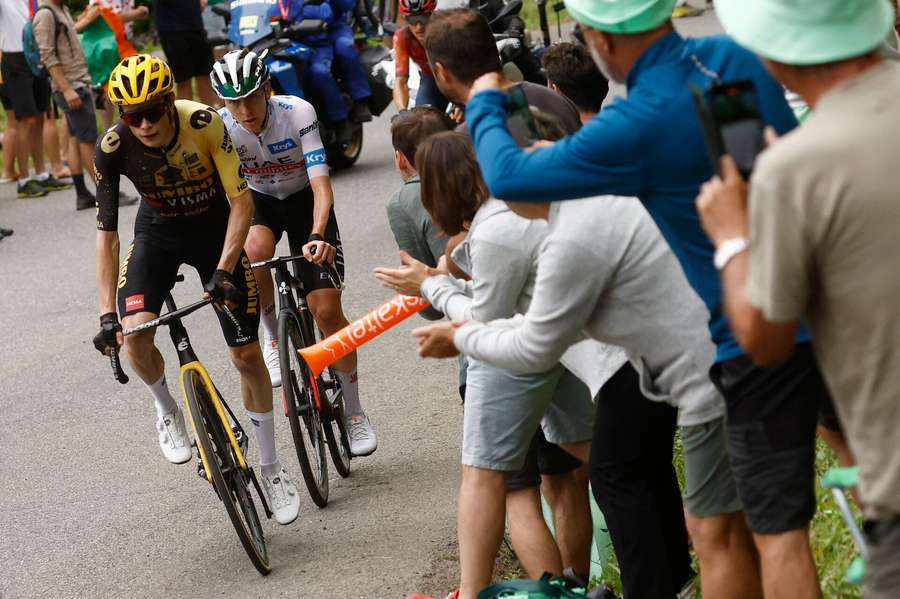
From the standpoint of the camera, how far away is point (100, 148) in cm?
636

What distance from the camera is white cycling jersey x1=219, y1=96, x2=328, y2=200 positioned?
7.24 meters

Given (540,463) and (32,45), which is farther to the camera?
(32,45)

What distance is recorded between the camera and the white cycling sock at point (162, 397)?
6527 mm

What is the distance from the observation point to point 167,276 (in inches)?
260

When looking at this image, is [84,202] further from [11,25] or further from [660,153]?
[660,153]

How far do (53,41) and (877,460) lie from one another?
40.1 feet

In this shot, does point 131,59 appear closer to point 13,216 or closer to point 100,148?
point 100,148

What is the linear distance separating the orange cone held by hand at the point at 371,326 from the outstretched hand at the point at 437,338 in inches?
27.5

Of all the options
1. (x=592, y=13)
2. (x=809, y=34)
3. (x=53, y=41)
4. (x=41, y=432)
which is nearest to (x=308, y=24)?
(x=53, y=41)

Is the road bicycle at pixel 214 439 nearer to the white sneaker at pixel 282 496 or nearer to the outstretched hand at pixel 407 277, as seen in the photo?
the white sneaker at pixel 282 496

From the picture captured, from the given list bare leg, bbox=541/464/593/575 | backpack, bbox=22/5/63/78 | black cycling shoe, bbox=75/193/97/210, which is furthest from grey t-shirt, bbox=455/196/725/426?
black cycling shoe, bbox=75/193/97/210

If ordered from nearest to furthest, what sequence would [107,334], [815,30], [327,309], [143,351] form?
[815,30] < [107,334] < [143,351] < [327,309]

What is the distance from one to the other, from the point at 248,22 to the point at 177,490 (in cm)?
703

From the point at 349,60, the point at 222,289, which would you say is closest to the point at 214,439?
the point at 222,289
